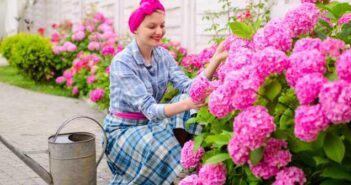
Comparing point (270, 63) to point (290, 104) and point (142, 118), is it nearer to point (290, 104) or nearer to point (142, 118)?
point (290, 104)

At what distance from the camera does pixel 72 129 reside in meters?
6.24

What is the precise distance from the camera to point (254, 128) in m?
1.63

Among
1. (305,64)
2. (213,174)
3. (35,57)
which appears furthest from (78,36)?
(305,64)

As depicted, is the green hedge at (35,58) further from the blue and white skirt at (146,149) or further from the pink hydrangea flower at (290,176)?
the pink hydrangea flower at (290,176)

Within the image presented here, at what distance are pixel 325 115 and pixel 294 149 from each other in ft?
0.97

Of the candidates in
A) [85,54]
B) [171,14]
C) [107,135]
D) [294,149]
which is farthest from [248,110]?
[85,54]

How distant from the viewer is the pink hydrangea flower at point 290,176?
5.76 feet

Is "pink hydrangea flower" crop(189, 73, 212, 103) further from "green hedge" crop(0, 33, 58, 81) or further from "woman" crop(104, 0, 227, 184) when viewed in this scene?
"green hedge" crop(0, 33, 58, 81)

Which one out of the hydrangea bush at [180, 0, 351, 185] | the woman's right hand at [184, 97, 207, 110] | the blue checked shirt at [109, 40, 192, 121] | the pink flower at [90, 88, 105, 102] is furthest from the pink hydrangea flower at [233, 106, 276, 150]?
the pink flower at [90, 88, 105, 102]

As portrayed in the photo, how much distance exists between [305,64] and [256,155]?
316 mm

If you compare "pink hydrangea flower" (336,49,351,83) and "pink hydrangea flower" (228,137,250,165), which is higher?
"pink hydrangea flower" (336,49,351,83)

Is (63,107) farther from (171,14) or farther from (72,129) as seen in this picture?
(171,14)

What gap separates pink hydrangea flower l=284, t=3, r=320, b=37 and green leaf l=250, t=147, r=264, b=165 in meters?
0.51

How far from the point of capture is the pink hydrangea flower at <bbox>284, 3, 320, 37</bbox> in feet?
6.61
